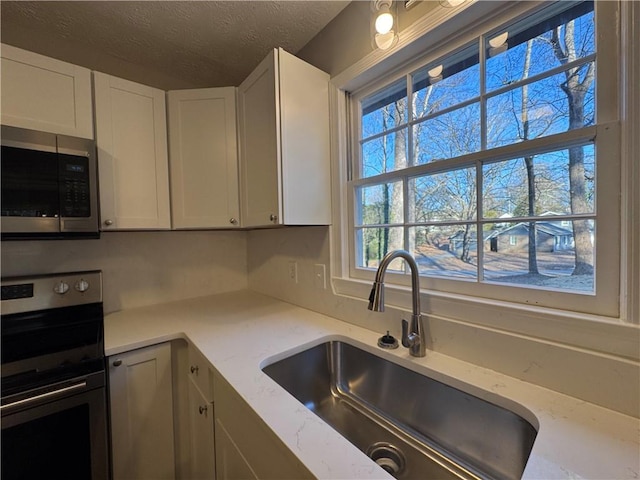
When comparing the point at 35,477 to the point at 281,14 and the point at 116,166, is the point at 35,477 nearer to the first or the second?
the point at 116,166

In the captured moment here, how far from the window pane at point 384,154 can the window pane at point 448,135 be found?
69mm

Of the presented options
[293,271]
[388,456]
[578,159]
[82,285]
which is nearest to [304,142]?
[293,271]

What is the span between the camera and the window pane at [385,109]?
123cm

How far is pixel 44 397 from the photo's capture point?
2.90 ft

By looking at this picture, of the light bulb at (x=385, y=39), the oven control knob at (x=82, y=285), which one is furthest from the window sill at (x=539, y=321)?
the oven control knob at (x=82, y=285)

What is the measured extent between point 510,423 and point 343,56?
1.55 meters

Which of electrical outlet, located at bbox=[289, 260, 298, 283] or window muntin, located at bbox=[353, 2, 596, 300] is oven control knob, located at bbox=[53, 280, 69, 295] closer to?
electrical outlet, located at bbox=[289, 260, 298, 283]

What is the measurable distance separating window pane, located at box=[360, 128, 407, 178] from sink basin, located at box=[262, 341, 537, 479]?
2.63ft

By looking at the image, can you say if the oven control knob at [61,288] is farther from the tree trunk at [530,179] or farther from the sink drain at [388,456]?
the tree trunk at [530,179]

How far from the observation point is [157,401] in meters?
1.23

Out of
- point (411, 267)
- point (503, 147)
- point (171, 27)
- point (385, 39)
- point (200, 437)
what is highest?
point (171, 27)

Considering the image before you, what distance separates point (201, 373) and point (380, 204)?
1.04 m

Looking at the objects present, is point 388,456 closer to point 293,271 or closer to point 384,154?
point 293,271

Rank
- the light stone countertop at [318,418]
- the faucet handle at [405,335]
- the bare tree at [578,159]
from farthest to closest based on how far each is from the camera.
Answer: the faucet handle at [405,335] < the bare tree at [578,159] < the light stone countertop at [318,418]
